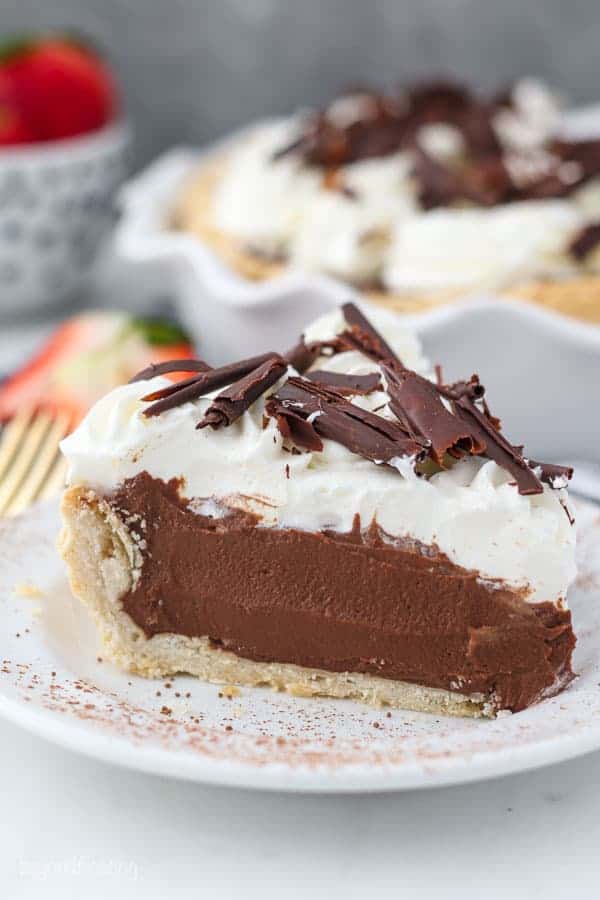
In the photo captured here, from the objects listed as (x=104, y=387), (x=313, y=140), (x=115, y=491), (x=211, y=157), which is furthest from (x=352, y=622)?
(x=211, y=157)

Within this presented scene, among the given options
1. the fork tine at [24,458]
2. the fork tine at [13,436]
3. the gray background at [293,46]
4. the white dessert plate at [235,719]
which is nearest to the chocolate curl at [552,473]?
the white dessert plate at [235,719]

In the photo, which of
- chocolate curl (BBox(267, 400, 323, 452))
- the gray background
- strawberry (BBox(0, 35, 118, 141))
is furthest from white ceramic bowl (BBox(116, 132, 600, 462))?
the gray background

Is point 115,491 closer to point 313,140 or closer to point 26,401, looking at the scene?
point 26,401

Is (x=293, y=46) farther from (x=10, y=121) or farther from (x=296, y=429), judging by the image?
(x=296, y=429)

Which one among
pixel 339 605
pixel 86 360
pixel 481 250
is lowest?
pixel 86 360

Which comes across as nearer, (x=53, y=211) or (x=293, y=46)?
(x=53, y=211)

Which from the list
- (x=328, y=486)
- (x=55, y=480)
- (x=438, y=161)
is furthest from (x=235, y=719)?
(x=438, y=161)

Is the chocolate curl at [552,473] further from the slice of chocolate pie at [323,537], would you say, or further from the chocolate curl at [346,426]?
the chocolate curl at [346,426]

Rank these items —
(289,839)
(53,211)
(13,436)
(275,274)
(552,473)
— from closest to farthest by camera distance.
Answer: (289,839) → (552,473) → (13,436) → (275,274) → (53,211)
